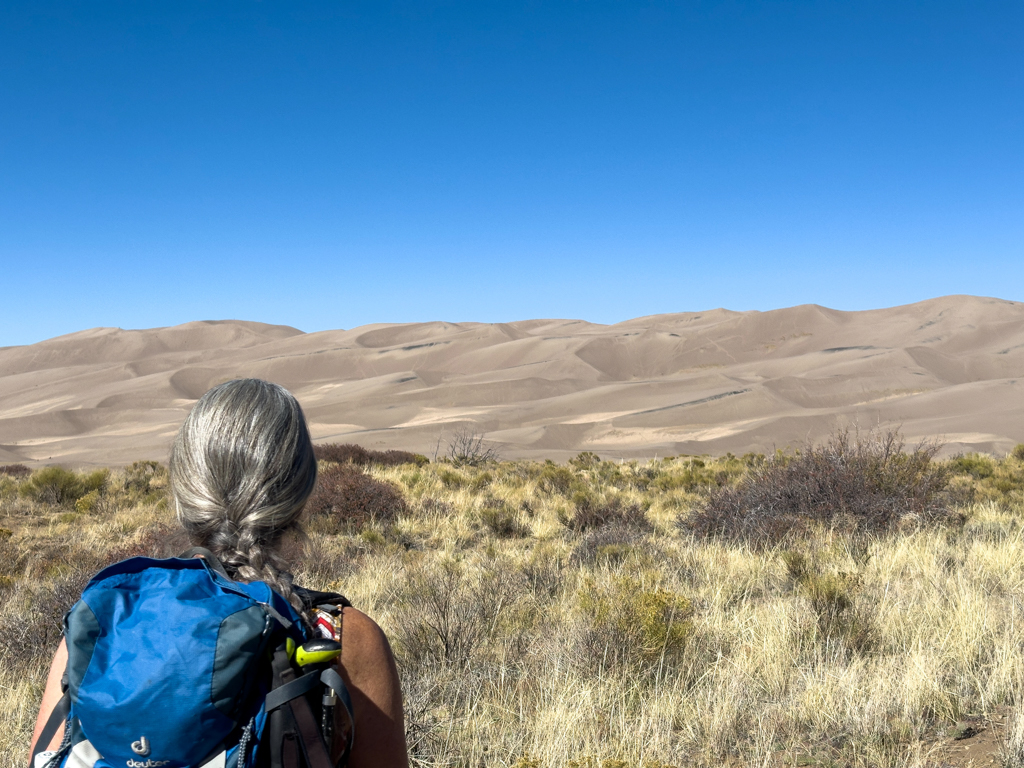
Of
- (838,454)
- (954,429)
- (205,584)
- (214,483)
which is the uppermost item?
(214,483)

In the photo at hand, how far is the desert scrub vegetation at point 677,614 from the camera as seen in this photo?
11.1 ft

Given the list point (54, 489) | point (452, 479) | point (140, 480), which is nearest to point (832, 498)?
point (452, 479)

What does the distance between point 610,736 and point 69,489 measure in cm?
1223

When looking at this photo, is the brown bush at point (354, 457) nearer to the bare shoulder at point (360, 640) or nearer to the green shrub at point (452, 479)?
the green shrub at point (452, 479)

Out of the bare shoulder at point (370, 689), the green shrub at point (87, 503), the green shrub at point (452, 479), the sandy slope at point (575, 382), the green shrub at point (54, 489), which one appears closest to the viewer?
the bare shoulder at point (370, 689)

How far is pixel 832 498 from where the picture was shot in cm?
862

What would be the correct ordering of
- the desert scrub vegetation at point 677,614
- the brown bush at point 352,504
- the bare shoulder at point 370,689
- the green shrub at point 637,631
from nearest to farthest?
the bare shoulder at point 370,689 → the desert scrub vegetation at point 677,614 → the green shrub at point 637,631 → the brown bush at point 352,504

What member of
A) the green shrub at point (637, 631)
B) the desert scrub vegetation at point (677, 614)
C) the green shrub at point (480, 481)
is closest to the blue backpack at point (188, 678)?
the desert scrub vegetation at point (677, 614)

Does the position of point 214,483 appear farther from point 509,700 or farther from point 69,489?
point 69,489

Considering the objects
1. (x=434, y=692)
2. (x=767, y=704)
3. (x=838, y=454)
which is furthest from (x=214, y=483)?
(x=838, y=454)

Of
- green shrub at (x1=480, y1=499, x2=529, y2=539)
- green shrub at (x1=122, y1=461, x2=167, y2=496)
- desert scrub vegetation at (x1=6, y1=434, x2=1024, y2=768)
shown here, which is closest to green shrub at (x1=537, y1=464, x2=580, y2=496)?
green shrub at (x1=480, y1=499, x2=529, y2=539)

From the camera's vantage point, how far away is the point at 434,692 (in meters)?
3.95

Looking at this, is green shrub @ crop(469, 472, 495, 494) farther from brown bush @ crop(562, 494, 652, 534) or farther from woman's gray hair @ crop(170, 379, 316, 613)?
woman's gray hair @ crop(170, 379, 316, 613)

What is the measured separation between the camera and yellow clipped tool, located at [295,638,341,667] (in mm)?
1359
